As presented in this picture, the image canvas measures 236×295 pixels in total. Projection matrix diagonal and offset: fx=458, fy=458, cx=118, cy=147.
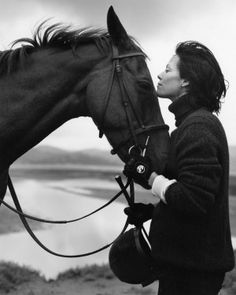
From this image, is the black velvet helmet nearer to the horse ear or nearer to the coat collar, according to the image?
the coat collar

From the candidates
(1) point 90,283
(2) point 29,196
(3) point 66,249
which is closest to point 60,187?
(2) point 29,196

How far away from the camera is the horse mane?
3.14 meters

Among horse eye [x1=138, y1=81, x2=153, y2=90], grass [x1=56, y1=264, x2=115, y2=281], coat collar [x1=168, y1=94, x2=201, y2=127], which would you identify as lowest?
grass [x1=56, y1=264, x2=115, y2=281]

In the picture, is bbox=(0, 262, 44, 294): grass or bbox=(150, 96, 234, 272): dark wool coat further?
bbox=(0, 262, 44, 294): grass

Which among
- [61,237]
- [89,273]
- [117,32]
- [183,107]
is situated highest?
[117,32]

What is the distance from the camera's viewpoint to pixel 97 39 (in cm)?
318

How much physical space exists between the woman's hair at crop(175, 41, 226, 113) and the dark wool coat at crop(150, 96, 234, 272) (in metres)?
0.10

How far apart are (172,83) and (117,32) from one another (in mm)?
587

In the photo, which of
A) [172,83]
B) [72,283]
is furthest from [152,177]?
[72,283]

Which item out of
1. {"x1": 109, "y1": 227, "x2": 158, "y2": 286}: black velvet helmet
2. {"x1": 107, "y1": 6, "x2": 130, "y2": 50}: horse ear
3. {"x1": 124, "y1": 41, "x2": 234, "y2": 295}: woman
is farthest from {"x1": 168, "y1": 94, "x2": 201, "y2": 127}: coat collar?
{"x1": 109, "y1": 227, "x2": 158, "y2": 286}: black velvet helmet

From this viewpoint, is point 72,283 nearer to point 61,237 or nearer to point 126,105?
point 61,237

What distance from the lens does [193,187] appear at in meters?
2.41

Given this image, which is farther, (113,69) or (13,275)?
(13,275)

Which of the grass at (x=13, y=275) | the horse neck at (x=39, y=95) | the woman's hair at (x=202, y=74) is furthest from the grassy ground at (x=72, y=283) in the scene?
the woman's hair at (x=202, y=74)
